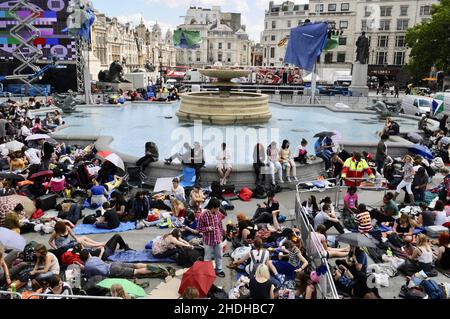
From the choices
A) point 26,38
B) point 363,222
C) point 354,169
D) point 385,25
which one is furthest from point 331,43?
point 385,25

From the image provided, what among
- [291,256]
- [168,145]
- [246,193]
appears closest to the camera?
[291,256]

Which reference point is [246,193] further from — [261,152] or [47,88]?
[47,88]

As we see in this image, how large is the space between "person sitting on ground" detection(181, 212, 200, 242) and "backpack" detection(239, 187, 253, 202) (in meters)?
2.75

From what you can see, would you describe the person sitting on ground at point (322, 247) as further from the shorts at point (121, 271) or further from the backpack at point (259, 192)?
the backpack at point (259, 192)

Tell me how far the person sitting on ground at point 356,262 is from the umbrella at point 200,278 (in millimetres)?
2378

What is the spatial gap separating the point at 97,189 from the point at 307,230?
5.80 meters

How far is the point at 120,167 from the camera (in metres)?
12.6

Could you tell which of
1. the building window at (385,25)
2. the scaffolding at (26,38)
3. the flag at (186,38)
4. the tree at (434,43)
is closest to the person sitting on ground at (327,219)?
the scaffolding at (26,38)

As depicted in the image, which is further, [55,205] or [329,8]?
Result: [329,8]

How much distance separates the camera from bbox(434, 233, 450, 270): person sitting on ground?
7.80 metres

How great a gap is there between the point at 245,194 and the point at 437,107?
19.9 metres
